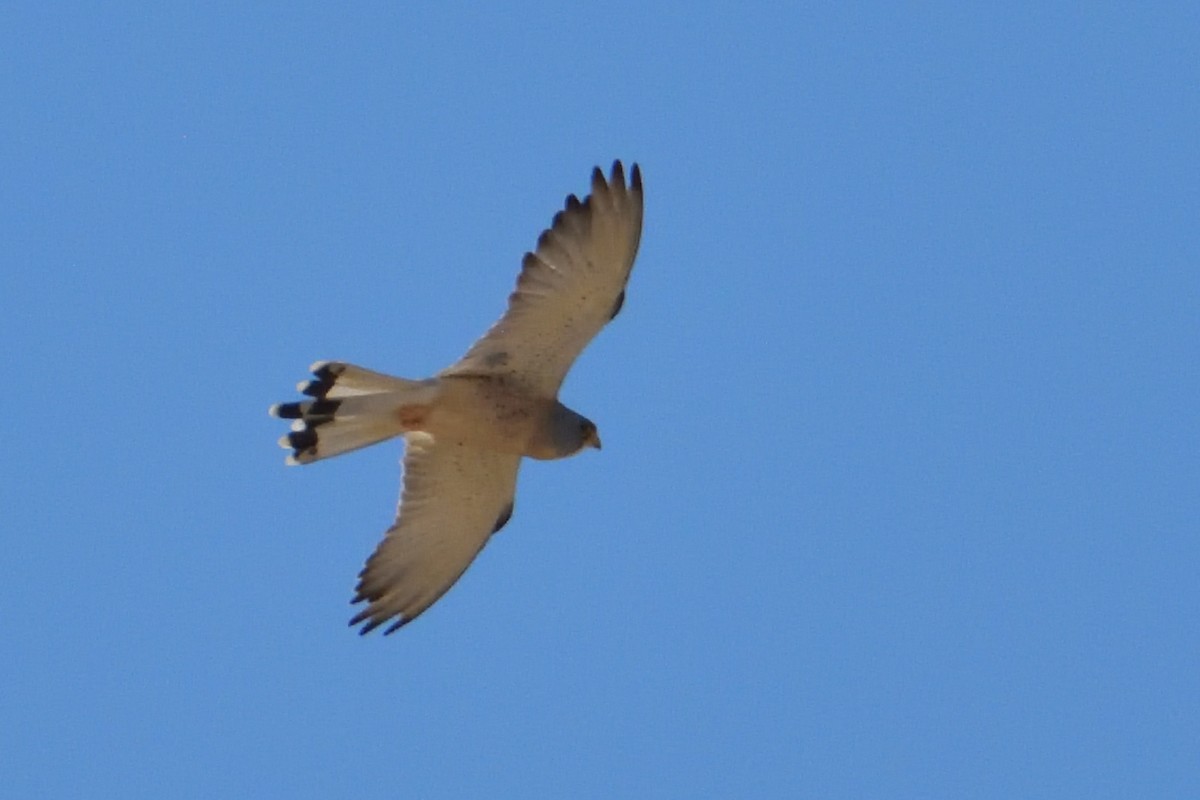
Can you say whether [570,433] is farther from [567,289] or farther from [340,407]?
[340,407]

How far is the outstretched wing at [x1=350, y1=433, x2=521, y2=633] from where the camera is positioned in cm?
1522

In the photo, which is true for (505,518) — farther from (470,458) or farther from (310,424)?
(310,424)

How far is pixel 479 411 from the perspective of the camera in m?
15.0

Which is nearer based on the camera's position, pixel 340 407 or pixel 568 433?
pixel 340 407

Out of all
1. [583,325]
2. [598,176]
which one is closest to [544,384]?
[583,325]

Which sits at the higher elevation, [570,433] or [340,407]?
[570,433]

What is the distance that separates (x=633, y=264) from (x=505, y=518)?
2.33m

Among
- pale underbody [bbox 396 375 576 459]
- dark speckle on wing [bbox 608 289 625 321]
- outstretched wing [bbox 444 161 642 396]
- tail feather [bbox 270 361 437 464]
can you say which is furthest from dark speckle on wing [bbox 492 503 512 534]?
dark speckle on wing [bbox 608 289 625 321]

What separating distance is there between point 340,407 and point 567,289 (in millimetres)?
1669

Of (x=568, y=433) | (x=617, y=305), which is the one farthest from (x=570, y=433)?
(x=617, y=305)

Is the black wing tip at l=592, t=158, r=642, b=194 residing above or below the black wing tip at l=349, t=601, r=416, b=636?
above

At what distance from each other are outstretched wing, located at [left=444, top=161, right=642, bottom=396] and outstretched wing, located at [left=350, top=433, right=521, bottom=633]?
0.78 meters

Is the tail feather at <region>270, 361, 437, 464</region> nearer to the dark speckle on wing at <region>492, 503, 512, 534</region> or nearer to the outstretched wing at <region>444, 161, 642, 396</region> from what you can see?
the outstretched wing at <region>444, 161, 642, 396</region>

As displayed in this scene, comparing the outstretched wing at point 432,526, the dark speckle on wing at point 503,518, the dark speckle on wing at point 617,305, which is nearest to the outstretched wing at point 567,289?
the dark speckle on wing at point 617,305
